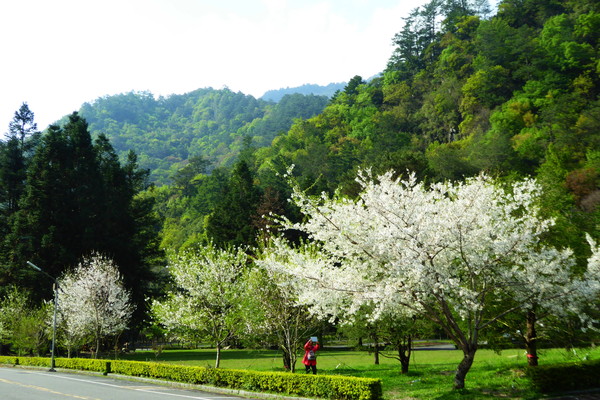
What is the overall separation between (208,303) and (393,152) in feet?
175

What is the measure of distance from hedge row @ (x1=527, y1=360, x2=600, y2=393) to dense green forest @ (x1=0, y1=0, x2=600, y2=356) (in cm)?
497

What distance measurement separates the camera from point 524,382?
15.7 metres

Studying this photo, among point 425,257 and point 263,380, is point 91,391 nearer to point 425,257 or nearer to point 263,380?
point 263,380

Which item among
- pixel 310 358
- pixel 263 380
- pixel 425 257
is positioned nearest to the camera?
pixel 425 257

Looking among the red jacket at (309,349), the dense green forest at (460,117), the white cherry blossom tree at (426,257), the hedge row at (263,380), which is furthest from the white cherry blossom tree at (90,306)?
the white cherry blossom tree at (426,257)

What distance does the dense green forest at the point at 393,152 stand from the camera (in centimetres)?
4725

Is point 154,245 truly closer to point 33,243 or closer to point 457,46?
point 33,243

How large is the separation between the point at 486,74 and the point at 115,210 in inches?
2786

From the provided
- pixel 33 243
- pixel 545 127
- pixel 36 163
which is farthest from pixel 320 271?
pixel 545 127

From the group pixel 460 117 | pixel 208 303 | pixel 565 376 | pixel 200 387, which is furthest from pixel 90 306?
pixel 460 117

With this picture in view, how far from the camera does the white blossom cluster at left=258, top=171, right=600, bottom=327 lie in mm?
12875

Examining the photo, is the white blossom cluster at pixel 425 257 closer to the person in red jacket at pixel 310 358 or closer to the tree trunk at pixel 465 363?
the tree trunk at pixel 465 363

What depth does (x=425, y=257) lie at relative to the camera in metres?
12.8

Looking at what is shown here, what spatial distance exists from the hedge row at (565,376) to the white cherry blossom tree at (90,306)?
28.6m
